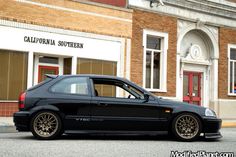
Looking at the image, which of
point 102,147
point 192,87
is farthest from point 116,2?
point 102,147

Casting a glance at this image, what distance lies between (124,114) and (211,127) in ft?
6.98

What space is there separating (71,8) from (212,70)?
29.1 ft

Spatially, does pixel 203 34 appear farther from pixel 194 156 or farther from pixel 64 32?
pixel 194 156

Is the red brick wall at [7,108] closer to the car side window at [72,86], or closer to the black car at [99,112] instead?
the black car at [99,112]

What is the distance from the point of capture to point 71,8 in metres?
16.8

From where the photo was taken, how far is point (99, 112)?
9.46 metres

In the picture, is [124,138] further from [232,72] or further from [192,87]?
[232,72]

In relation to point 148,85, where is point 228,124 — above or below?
below

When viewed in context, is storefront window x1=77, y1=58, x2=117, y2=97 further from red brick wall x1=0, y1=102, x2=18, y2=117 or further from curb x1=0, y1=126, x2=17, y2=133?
curb x1=0, y1=126, x2=17, y2=133

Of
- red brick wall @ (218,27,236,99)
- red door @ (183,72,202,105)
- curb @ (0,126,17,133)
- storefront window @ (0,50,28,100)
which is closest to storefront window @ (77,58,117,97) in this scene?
storefront window @ (0,50,28,100)

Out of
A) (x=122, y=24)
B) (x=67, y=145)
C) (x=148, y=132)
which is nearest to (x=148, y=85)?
(x=122, y=24)

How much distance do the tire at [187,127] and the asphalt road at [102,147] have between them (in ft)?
0.73

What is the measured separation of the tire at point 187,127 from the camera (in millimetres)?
9648

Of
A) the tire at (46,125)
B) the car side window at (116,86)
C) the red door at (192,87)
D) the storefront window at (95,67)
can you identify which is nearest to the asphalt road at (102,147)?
the tire at (46,125)
